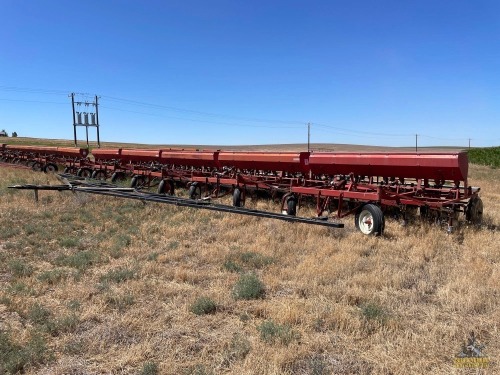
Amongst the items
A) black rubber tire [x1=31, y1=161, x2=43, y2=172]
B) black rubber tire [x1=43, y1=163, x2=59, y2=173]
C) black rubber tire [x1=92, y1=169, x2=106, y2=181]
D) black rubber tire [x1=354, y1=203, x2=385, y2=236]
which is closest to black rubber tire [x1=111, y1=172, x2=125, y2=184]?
black rubber tire [x1=92, y1=169, x2=106, y2=181]

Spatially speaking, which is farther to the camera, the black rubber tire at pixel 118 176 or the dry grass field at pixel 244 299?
the black rubber tire at pixel 118 176

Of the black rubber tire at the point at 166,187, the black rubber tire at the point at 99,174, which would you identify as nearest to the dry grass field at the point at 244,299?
the black rubber tire at the point at 166,187

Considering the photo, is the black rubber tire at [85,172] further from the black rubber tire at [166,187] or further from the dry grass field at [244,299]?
the dry grass field at [244,299]

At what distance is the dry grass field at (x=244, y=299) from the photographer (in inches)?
144

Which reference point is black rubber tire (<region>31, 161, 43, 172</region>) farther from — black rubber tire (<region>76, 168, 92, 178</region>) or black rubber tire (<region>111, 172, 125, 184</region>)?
black rubber tire (<region>111, 172, 125, 184</region>)

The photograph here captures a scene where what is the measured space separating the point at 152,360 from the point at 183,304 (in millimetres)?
1204

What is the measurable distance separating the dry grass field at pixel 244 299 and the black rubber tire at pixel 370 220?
324mm

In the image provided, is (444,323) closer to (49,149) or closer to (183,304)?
(183,304)

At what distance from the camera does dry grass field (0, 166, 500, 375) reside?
12.0ft

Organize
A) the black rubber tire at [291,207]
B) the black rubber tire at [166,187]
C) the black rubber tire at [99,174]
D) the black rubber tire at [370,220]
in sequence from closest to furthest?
the black rubber tire at [370,220] < the black rubber tire at [291,207] < the black rubber tire at [166,187] < the black rubber tire at [99,174]

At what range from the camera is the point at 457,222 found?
9586 millimetres

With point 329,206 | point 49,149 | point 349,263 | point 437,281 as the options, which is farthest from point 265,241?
point 49,149

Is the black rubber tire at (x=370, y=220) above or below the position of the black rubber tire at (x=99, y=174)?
below

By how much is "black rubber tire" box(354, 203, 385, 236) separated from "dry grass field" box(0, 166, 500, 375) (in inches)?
12.7
